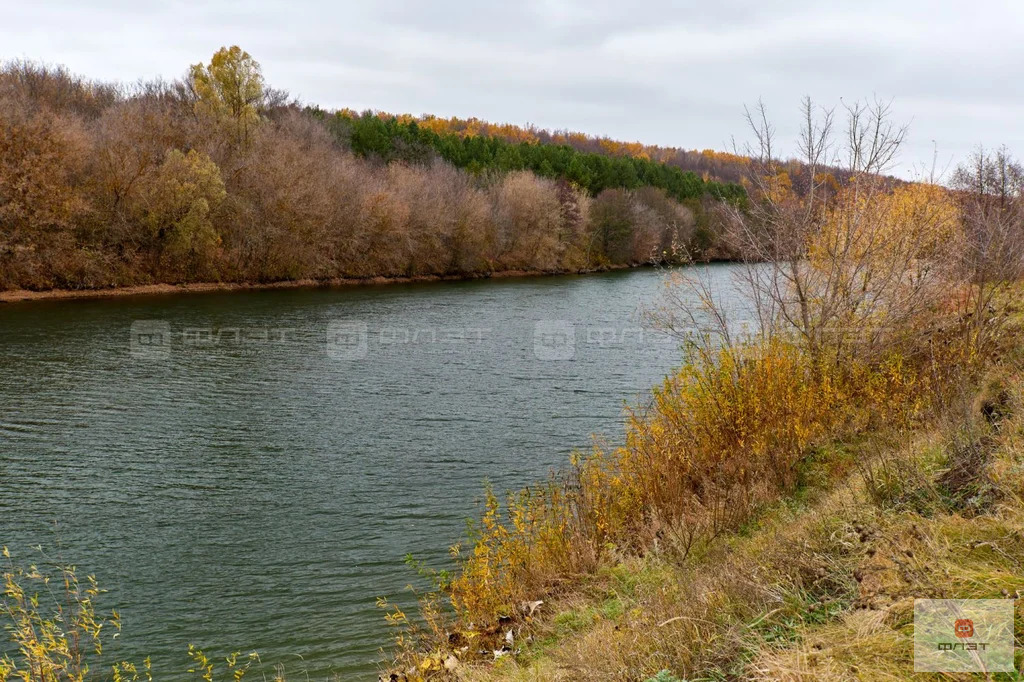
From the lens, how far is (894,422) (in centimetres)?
989

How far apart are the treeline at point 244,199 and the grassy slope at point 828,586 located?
136 ft

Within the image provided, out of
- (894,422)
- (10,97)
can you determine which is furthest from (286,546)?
(10,97)

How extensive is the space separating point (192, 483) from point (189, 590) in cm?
471

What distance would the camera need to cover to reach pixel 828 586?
206 inches

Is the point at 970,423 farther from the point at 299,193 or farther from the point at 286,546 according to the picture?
the point at 299,193

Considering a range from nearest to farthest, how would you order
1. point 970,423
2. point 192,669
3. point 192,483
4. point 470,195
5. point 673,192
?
point 970,423 → point 192,669 → point 192,483 → point 470,195 → point 673,192

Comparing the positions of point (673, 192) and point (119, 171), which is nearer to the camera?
point (119, 171)

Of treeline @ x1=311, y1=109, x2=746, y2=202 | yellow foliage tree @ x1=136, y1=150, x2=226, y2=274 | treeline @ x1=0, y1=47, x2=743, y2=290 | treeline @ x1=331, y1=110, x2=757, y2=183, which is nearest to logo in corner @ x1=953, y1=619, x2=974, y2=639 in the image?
treeline @ x1=0, y1=47, x2=743, y2=290

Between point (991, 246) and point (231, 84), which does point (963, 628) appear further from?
point (231, 84)

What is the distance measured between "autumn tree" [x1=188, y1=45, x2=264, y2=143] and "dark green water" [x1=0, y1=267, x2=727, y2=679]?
1250 inches

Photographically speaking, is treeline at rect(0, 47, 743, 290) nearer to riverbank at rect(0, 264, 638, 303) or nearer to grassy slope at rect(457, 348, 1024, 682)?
riverbank at rect(0, 264, 638, 303)

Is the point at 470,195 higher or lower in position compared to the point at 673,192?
lower

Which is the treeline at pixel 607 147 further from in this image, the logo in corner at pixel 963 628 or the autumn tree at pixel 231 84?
the logo in corner at pixel 963 628

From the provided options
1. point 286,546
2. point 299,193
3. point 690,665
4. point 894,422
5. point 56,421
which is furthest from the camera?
point 299,193
